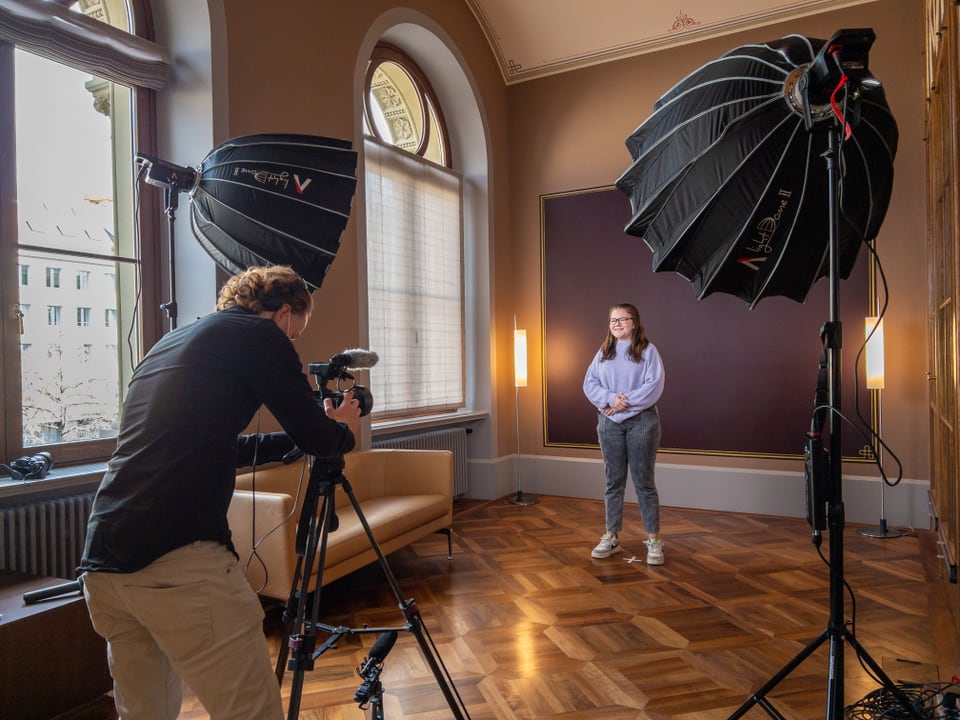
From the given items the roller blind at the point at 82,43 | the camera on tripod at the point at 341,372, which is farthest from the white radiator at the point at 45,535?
the roller blind at the point at 82,43

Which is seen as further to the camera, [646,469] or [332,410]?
[646,469]

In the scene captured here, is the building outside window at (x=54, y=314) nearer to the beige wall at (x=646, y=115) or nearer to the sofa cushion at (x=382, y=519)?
the sofa cushion at (x=382, y=519)

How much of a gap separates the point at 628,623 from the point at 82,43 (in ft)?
11.1

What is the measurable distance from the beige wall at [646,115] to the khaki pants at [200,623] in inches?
168

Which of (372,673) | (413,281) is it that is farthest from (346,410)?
(413,281)

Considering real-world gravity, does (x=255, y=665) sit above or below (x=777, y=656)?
above

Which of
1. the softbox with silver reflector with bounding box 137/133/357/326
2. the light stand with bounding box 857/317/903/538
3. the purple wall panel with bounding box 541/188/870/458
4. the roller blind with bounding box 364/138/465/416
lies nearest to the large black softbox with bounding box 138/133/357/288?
the softbox with silver reflector with bounding box 137/133/357/326

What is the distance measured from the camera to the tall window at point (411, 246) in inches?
183

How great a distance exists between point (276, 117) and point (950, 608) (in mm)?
3792

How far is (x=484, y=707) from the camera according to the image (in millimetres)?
2195

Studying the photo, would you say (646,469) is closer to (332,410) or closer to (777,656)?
(777,656)

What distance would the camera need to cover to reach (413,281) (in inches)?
197

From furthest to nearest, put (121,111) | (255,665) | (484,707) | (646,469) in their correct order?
(646,469), (121,111), (484,707), (255,665)

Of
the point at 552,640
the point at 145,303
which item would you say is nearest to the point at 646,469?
the point at 552,640
